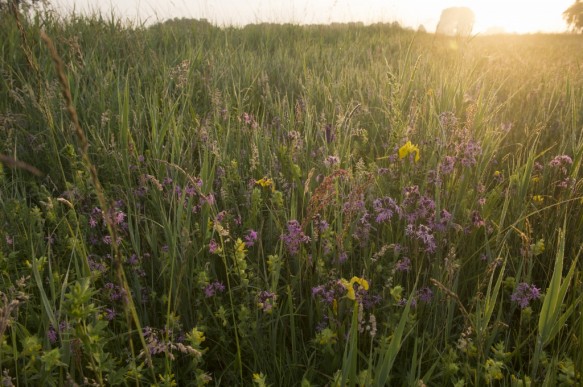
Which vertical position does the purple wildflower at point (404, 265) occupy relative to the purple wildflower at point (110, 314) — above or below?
above

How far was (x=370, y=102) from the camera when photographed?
3.53m

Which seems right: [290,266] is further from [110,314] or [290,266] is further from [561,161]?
[561,161]

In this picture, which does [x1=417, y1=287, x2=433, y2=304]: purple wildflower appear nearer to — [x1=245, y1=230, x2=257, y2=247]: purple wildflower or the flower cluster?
the flower cluster

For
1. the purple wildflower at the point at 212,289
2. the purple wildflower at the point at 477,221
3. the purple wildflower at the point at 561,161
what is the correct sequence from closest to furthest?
the purple wildflower at the point at 212,289 < the purple wildflower at the point at 477,221 < the purple wildflower at the point at 561,161

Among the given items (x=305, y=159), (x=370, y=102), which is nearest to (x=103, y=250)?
(x=305, y=159)

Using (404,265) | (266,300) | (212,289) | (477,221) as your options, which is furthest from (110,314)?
(477,221)

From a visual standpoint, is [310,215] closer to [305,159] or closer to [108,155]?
[305,159]

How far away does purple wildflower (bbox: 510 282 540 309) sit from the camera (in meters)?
1.51

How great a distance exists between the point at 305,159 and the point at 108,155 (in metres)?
1.02

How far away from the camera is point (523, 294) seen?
1571mm

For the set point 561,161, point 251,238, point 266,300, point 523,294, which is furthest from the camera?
point 561,161

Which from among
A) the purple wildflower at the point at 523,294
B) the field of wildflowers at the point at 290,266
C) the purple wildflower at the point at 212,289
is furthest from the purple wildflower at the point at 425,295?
the purple wildflower at the point at 212,289

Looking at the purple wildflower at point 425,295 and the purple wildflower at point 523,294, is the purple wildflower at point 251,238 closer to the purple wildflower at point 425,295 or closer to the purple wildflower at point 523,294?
the purple wildflower at point 425,295

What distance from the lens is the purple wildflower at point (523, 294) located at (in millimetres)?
1507
